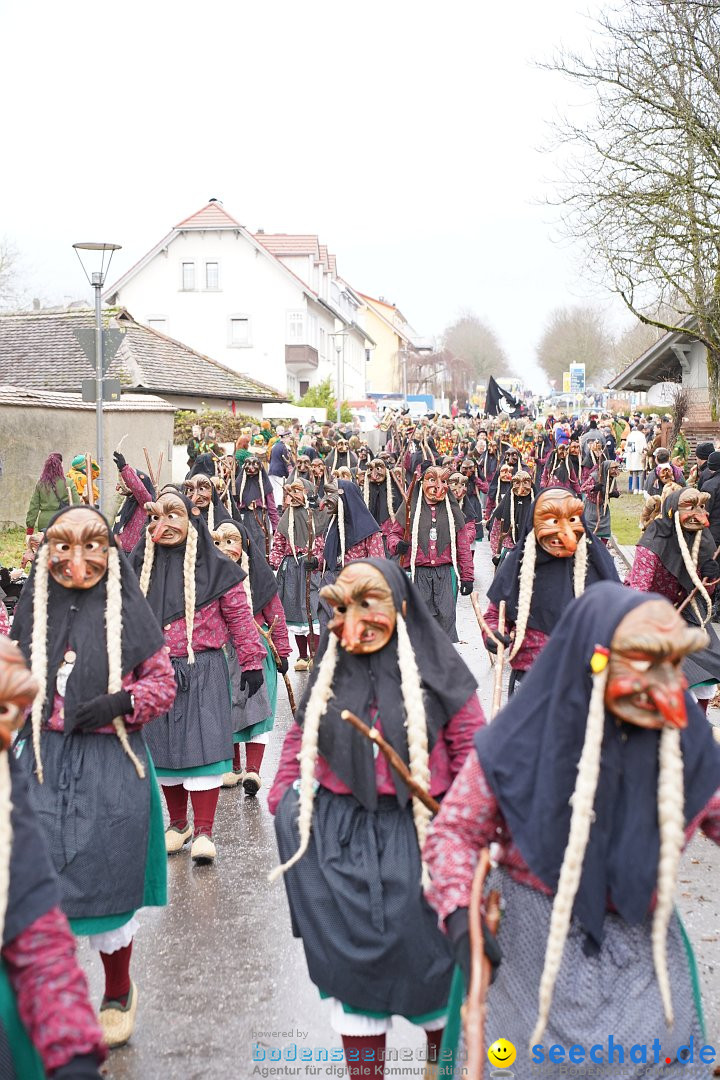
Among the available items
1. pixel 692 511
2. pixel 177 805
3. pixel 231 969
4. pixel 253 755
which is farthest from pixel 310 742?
pixel 692 511

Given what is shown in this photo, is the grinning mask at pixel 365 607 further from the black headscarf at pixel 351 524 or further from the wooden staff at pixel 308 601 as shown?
the wooden staff at pixel 308 601

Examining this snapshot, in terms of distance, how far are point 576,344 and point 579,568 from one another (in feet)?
310

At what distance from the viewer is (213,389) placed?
33.8 m

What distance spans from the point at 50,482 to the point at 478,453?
15.7 metres

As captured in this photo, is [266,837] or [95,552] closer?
[95,552]

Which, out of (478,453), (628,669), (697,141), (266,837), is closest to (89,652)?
(628,669)

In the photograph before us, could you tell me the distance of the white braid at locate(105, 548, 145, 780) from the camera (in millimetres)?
4473

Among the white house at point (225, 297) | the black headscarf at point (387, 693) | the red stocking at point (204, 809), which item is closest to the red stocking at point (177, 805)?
the red stocking at point (204, 809)

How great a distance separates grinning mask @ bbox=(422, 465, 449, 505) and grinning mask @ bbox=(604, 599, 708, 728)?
788 cm

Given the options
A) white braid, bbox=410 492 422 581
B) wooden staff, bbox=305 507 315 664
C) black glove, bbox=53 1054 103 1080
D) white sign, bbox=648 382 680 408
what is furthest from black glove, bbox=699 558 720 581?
white sign, bbox=648 382 680 408

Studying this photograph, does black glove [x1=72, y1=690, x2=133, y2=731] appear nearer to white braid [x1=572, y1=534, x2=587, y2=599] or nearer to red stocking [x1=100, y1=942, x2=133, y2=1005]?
red stocking [x1=100, y1=942, x2=133, y2=1005]

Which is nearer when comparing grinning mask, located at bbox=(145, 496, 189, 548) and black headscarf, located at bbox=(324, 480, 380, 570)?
grinning mask, located at bbox=(145, 496, 189, 548)

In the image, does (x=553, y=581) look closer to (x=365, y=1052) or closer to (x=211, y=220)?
(x=365, y=1052)

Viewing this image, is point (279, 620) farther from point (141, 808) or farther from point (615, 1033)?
point (615, 1033)
